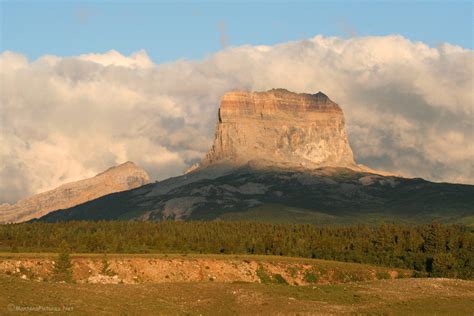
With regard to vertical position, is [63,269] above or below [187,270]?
above

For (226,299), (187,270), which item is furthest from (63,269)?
(226,299)

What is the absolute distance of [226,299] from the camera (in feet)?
361

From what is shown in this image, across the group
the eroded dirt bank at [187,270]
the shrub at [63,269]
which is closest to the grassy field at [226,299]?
the shrub at [63,269]

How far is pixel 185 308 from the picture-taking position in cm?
10244

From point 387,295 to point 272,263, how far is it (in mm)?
78626

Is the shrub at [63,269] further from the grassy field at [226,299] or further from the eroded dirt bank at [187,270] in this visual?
the grassy field at [226,299]

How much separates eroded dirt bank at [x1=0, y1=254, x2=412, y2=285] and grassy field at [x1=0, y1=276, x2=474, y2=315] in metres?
50.8

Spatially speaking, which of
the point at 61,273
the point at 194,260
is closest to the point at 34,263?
the point at 61,273

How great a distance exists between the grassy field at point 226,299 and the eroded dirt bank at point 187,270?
50.8 metres

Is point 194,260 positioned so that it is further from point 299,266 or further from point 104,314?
point 104,314

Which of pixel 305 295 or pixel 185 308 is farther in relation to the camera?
pixel 305 295

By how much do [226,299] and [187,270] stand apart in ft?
235

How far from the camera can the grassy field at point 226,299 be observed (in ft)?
309

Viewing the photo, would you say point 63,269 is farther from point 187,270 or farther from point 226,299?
point 226,299
